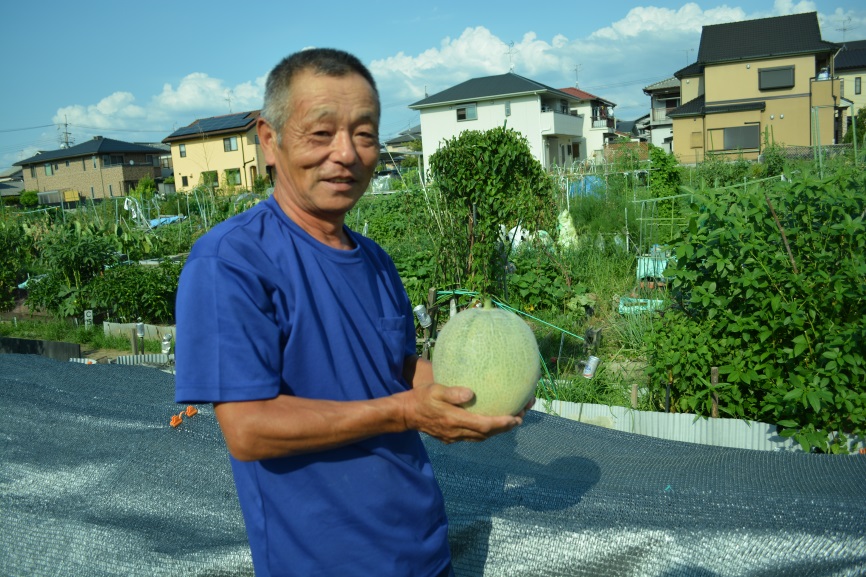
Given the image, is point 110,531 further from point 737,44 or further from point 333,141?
point 737,44

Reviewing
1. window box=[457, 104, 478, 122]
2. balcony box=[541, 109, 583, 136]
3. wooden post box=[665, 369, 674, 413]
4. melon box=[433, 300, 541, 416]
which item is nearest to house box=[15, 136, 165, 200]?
window box=[457, 104, 478, 122]

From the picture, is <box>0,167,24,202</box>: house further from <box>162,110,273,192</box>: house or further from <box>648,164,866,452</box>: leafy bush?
<box>648,164,866,452</box>: leafy bush

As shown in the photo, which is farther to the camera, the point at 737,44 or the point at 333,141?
the point at 737,44

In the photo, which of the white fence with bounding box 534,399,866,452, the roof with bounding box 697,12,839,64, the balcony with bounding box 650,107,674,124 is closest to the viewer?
the white fence with bounding box 534,399,866,452

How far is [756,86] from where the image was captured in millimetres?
37250

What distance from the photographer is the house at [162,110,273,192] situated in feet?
149

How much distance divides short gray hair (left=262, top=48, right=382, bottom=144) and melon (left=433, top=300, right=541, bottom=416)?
24.0 inches

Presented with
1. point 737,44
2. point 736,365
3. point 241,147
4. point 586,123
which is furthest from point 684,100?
point 736,365

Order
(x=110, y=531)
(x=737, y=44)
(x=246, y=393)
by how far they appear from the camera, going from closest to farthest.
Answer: (x=246, y=393)
(x=110, y=531)
(x=737, y=44)

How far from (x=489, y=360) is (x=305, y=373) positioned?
414 mm

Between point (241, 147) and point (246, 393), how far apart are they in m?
47.5

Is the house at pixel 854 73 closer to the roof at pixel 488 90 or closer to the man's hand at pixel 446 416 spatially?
the roof at pixel 488 90

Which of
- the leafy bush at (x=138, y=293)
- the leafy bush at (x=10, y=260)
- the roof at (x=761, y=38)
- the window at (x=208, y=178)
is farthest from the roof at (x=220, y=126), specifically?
the leafy bush at (x=138, y=293)

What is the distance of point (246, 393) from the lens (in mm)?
1306
